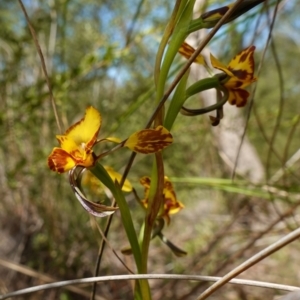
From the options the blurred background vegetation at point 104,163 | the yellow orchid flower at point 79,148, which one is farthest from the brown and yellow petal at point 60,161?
the blurred background vegetation at point 104,163

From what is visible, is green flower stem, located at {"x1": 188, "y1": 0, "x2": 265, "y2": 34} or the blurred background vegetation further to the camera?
the blurred background vegetation

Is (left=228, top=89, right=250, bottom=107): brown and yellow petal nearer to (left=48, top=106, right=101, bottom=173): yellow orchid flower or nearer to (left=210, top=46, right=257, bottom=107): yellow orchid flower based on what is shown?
(left=210, top=46, right=257, bottom=107): yellow orchid flower

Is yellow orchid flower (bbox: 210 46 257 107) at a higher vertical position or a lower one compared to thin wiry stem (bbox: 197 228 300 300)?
higher

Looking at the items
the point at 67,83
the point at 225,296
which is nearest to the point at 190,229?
the point at 225,296

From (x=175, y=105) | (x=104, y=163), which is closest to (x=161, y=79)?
(x=175, y=105)

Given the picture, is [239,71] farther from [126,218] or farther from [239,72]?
[126,218]

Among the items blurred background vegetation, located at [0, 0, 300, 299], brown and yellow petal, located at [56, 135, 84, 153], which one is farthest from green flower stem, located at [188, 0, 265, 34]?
blurred background vegetation, located at [0, 0, 300, 299]

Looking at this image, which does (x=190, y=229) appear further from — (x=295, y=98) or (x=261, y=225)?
(x=295, y=98)

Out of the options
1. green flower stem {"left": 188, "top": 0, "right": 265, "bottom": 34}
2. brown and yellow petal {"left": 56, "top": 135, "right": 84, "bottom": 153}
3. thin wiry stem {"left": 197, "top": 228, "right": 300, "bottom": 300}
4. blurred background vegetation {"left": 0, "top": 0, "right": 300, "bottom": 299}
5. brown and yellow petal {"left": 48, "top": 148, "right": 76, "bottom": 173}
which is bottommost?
thin wiry stem {"left": 197, "top": 228, "right": 300, "bottom": 300}
